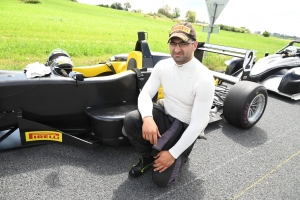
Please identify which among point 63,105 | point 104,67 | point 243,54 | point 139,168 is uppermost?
point 243,54

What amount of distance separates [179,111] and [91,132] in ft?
3.43

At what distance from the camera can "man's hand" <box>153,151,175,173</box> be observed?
78.1 inches

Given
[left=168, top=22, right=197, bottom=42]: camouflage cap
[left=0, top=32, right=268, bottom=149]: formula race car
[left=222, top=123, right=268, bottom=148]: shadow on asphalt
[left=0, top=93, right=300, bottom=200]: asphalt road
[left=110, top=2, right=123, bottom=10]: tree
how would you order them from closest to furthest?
[left=168, top=22, right=197, bottom=42]: camouflage cap, [left=0, top=93, right=300, bottom=200]: asphalt road, [left=0, top=32, right=268, bottom=149]: formula race car, [left=222, top=123, right=268, bottom=148]: shadow on asphalt, [left=110, top=2, right=123, bottom=10]: tree

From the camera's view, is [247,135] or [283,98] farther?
[283,98]

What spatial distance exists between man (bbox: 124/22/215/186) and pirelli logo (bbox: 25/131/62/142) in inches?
28.5

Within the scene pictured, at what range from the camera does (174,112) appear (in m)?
2.25

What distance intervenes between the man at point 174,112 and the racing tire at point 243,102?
4.26ft

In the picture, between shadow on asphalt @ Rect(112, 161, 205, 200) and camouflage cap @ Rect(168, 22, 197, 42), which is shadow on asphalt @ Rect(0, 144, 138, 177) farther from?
camouflage cap @ Rect(168, 22, 197, 42)

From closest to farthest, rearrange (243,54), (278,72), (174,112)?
1. (174,112)
2. (243,54)
3. (278,72)

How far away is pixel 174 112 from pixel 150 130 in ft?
1.14

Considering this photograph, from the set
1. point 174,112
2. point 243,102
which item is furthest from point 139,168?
point 243,102

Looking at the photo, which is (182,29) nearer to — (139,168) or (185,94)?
(185,94)

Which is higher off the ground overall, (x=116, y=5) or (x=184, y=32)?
(x=116, y=5)

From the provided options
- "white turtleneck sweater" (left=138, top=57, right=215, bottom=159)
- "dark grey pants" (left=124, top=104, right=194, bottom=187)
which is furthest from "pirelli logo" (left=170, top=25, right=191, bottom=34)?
"dark grey pants" (left=124, top=104, right=194, bottom=187)
